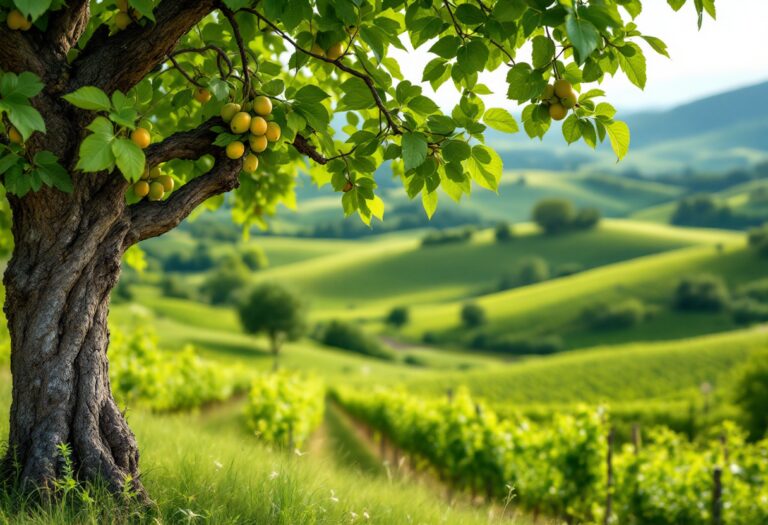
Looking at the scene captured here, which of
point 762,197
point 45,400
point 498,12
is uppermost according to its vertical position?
point 762,197

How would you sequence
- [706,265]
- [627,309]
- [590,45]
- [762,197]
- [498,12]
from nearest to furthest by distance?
[590,45] → [498,12] → [627,309] → [706,265] → [762,197]

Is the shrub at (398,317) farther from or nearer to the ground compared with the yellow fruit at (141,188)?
nearer to the ground

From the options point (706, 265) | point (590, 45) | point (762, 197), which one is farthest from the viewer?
point (762, 197)

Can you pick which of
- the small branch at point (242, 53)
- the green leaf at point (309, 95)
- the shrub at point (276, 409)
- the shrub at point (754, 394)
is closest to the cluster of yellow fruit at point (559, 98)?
the green leaf at point (309, 95)

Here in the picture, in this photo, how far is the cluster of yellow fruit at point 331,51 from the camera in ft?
10.6

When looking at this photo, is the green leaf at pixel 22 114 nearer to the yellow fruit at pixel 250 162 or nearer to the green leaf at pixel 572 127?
the yellow fruit at pixel 250 162

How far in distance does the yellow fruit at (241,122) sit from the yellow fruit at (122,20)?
0.71 m

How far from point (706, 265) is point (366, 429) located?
7197cm

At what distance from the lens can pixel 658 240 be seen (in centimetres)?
10594

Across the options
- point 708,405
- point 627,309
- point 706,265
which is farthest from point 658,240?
point 708,405

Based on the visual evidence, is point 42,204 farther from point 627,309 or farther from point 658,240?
point 658,240

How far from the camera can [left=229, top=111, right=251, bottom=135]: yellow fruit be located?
301 centimetres

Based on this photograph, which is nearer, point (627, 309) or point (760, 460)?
point (760, 460)

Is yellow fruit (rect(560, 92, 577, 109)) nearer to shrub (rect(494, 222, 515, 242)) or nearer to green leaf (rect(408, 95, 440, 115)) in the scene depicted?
green leaf (rect(408, 95, 440, 115))
